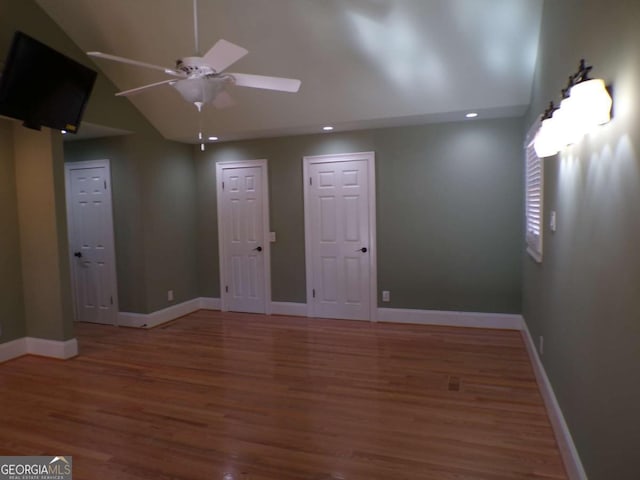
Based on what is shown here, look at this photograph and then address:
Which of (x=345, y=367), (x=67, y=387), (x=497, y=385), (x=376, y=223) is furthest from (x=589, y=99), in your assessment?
(x=67, y=387)

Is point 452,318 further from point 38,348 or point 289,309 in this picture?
point 38,348

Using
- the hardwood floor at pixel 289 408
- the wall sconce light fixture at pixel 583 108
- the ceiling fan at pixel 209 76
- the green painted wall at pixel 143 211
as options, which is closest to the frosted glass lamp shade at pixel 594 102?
the wall sconce light fixture at pixel 583 108

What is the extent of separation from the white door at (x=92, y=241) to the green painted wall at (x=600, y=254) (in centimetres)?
501

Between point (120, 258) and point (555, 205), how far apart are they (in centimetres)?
489

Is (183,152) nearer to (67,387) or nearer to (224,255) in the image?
(224,255)

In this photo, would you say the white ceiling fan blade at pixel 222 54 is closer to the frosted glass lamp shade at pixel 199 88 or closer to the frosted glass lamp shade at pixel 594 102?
the frosted glass lamp shade at pixel 199 88

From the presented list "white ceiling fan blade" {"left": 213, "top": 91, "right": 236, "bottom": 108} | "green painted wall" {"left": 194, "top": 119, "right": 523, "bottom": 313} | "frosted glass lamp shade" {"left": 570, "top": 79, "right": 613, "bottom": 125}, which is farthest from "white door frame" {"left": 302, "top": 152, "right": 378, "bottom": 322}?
"frosted glass lamp shade" {"left": 570, "top": 79, "right": 613, "bottom": 125}

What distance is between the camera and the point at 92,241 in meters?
5.46

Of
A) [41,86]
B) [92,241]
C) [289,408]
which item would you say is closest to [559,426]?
[289,408]

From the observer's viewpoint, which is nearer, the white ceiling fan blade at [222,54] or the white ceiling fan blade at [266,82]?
the white ceiling fan blade at [222,54]

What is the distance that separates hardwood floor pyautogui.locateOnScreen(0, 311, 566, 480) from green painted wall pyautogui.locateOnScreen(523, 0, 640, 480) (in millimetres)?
568

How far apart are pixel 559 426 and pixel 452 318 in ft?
8.19

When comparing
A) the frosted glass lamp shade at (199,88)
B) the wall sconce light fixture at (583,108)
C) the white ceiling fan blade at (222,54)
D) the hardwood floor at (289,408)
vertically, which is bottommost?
the hardwood floor at (289,408)

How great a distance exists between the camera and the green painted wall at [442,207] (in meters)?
4.72
